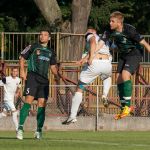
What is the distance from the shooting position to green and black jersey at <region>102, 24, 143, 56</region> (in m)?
18.8

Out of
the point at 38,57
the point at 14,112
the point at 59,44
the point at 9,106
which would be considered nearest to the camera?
the point at 38,57

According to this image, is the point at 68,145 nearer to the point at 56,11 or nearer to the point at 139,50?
the point at 139,50

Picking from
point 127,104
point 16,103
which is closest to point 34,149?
point 127,104

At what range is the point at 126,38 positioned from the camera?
61.9 feet

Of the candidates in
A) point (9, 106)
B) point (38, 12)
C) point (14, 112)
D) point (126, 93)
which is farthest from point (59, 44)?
point (126, 93)

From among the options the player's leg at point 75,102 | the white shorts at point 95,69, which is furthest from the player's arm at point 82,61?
the player's leg at point 75,102

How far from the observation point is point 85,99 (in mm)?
27594

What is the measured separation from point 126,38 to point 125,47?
0.23m

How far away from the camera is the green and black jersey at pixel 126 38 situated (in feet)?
61.7

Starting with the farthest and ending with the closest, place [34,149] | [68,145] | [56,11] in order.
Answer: [56,11], [68,145], [34,149]

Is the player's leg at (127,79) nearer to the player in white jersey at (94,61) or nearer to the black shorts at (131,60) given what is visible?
the black shorts at (131,60)

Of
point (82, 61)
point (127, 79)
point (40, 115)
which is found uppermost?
point (82, 61)

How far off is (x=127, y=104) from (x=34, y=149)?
3481 mm

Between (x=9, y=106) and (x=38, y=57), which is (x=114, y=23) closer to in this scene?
(x=38, y=57)
